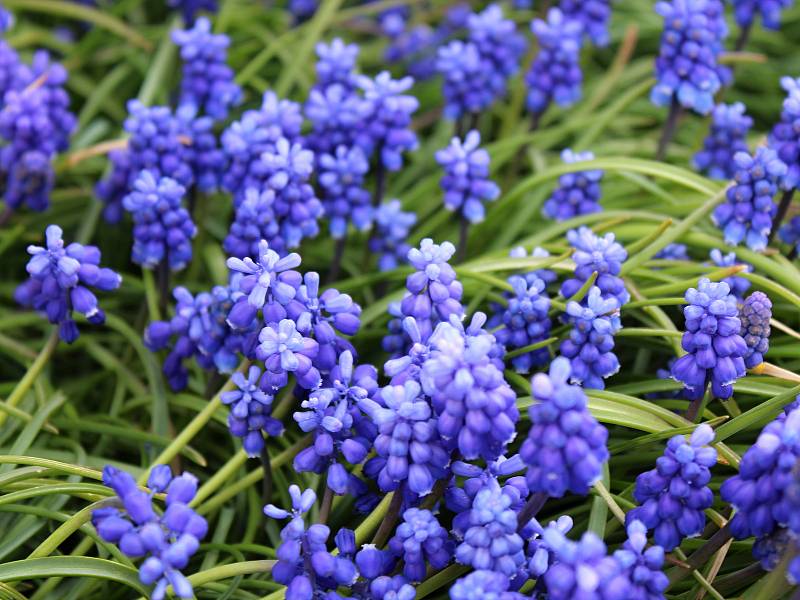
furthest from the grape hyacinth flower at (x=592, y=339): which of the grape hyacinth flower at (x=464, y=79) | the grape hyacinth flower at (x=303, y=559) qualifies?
the grape hyacinth flower at (x=464, y=79)

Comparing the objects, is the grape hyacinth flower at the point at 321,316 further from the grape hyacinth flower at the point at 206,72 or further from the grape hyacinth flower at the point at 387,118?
the grape hyacinth flower at the point at 206,72

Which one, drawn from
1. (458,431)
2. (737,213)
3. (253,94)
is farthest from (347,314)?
(253,94)

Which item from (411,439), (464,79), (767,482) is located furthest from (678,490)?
(464,79)

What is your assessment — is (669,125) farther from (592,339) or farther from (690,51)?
(592,339)

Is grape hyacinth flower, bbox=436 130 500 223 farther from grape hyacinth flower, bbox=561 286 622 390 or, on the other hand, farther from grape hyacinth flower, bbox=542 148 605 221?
grape hyacinth flower, bbox=561 286 622 390

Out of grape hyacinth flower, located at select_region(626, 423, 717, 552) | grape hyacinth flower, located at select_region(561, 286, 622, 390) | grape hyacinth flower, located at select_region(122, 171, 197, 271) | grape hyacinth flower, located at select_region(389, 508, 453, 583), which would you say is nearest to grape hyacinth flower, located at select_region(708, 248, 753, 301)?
grape hyacinth flower, located at select_region(561, 286, 622, 390)

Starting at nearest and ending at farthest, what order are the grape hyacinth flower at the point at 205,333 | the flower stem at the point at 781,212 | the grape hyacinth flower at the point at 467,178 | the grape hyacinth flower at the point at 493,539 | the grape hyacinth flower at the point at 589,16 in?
the grape hyacinth flower at the point at 493,539 → the grape hyacinth flower at the point at 205,333 → the flower stem at the point at 781,212 → the grape hyacinth flower at the point at 467,178 → the grape hyacinth flower at the point at 589,16
